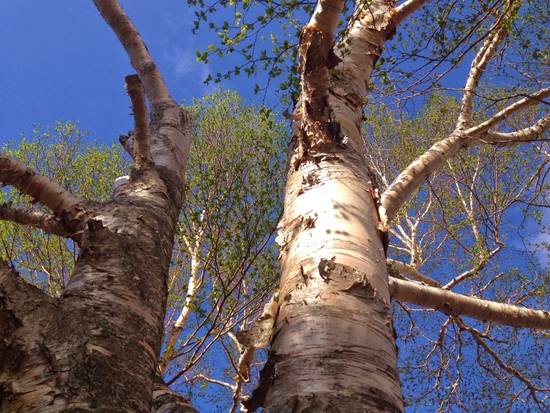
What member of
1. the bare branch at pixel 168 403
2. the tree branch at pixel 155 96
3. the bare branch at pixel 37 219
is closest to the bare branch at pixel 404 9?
the tree branch at pixel 155 96

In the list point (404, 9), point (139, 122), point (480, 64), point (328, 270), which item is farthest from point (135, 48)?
point (480, 64)

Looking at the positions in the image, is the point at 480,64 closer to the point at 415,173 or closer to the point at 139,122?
the point at 415,173

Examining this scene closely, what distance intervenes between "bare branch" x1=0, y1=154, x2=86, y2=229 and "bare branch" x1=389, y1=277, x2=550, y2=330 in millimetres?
2286

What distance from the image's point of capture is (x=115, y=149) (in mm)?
10477

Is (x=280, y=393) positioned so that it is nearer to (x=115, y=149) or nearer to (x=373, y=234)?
(x=373, y=234)

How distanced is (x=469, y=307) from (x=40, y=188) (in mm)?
3079

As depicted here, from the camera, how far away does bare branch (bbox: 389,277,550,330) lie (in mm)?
3402

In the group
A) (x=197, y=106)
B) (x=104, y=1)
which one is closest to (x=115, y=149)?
(x=197, y=106)

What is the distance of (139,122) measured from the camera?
2.45 meters

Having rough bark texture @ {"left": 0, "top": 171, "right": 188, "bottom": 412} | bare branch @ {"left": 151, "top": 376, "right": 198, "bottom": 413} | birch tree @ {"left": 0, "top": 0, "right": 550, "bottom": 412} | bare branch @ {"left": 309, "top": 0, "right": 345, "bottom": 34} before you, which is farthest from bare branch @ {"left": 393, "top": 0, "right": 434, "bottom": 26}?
bare branch @ {"left": 151, "top": 376, "right": 198, "bottom": 413}

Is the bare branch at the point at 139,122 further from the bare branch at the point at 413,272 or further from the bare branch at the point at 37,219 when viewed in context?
the bare branch at the point at 413,272

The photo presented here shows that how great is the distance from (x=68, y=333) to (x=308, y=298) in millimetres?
776

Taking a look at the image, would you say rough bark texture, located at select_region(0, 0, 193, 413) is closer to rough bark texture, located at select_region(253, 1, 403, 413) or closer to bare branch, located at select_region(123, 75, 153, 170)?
bare branch, located at select_region(123, 75, 153, 170)

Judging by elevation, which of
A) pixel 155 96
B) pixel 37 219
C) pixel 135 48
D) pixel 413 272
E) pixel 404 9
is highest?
pixel 404 9
